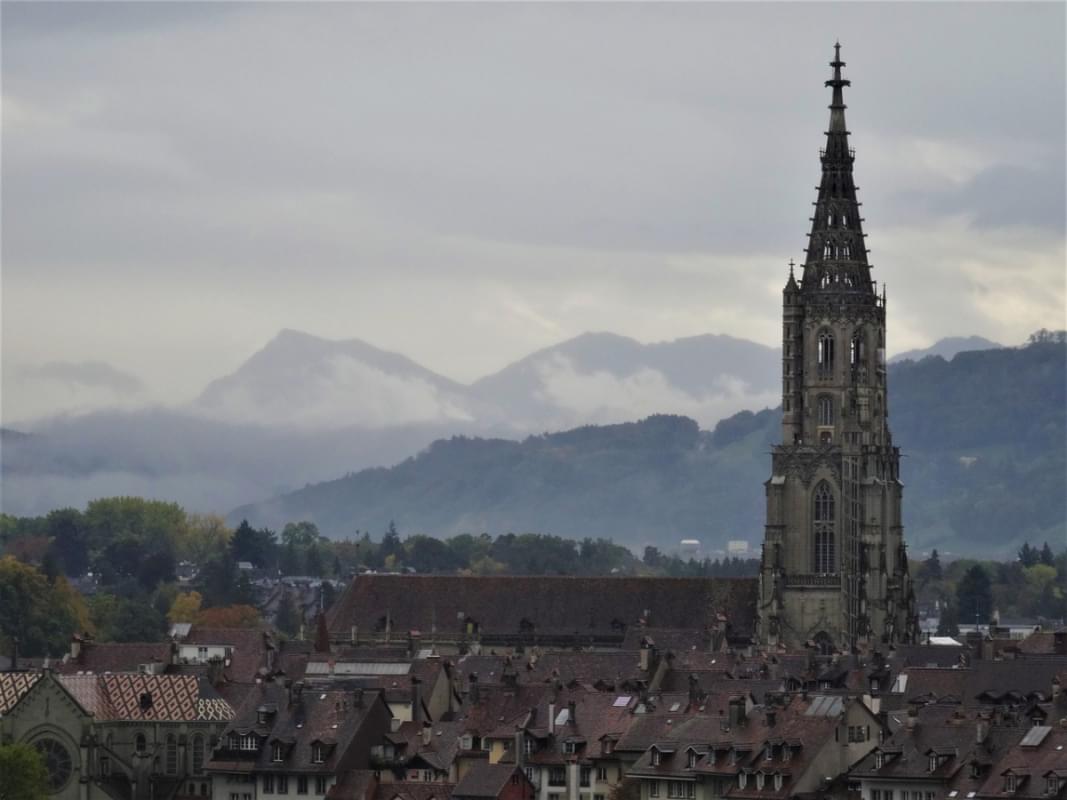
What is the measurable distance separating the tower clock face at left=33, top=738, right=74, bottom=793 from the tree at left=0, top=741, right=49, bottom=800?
19.7ft

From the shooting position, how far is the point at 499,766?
126 metres

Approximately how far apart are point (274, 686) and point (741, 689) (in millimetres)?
18196

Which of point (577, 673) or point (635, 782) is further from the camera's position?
point (577, 673)

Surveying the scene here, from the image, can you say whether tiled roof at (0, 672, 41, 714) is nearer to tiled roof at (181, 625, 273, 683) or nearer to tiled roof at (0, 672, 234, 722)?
tiled roof at (0, 672, 234, 722)

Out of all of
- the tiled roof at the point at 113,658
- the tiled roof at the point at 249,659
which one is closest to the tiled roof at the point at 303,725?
the tiled roof at the point at 249,659

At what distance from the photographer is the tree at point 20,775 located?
130750mm

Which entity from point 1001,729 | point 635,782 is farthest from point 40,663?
point 1001,729

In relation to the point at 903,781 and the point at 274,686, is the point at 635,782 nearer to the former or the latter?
the point at 903,781

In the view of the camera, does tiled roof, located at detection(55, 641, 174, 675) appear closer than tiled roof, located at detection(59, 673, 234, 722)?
No

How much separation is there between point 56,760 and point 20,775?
988 centimetres

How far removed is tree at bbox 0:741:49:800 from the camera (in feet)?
429

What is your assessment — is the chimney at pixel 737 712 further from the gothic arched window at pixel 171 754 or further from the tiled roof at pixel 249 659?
the tiled roof at pixel 249 659

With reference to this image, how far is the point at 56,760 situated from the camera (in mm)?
141375

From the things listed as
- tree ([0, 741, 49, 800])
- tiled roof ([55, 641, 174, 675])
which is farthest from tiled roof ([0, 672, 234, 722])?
tiled roof ([55, 641, 174, 675])
